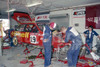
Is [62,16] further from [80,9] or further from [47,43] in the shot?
[47,43]

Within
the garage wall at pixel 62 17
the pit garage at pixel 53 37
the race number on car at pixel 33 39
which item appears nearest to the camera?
the pit garage at pixel 53 37

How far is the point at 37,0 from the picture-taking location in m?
6.25

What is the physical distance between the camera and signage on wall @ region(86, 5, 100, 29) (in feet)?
23.3

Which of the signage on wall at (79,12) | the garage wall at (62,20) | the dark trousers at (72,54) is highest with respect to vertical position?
the signage on wall at (79,12)

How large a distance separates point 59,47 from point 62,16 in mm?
5486

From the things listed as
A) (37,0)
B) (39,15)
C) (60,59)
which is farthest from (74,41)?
(39,15)

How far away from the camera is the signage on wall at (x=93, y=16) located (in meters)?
7.10

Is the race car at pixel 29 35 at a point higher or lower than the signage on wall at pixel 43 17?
lower

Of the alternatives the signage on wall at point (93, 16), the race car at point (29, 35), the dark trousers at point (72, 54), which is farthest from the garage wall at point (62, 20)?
the dark trousers at point (72, 54)

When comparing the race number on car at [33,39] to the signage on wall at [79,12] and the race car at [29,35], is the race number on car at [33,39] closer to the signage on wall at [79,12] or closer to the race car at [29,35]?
the race car at [29,35]

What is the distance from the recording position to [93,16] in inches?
290

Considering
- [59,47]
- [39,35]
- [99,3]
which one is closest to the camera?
[59,47]

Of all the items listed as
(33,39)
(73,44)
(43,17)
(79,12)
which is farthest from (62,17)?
(73,44)

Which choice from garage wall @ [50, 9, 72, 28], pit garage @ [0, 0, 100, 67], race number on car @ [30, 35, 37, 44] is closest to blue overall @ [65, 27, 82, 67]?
pit garage @ [0, 0, 100, 67]
